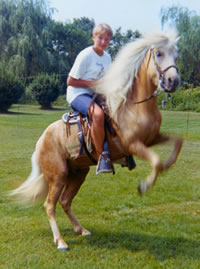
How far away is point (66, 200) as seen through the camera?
5309mm

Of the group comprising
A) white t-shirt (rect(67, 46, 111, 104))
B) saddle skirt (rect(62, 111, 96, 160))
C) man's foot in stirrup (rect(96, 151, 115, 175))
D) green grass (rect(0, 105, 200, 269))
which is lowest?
green grass (rect(0, 105, 200, 269))

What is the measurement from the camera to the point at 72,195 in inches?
211

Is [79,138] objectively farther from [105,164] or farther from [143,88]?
[143,88]

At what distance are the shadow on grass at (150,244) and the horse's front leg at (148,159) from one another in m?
1.12

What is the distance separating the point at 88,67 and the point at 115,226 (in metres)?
2.65

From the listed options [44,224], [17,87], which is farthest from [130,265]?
[17,87]

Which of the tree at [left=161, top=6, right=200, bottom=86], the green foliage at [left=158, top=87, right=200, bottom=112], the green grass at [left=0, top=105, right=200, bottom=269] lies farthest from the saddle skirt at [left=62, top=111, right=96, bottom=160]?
the tree at [left=161, top=6, right=200, bottom=86]

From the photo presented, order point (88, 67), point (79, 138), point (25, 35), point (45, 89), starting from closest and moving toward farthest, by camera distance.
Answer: point (88, 67) → point (79, 138) → point (45, 89) → point (25, 35)

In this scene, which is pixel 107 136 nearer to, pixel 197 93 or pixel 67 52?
pixel 197 93

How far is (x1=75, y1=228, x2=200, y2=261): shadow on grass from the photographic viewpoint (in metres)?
4.58

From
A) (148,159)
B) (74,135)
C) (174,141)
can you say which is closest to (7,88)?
(74,135)

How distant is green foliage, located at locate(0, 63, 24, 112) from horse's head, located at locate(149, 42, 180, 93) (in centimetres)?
2439

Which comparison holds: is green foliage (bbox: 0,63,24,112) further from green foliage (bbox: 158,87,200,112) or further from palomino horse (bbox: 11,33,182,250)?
palomino horse (bbox: 11,33,182,250)

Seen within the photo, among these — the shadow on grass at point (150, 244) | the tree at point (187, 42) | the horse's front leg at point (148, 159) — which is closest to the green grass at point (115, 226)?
the shadow on grass at point (150, 244)
